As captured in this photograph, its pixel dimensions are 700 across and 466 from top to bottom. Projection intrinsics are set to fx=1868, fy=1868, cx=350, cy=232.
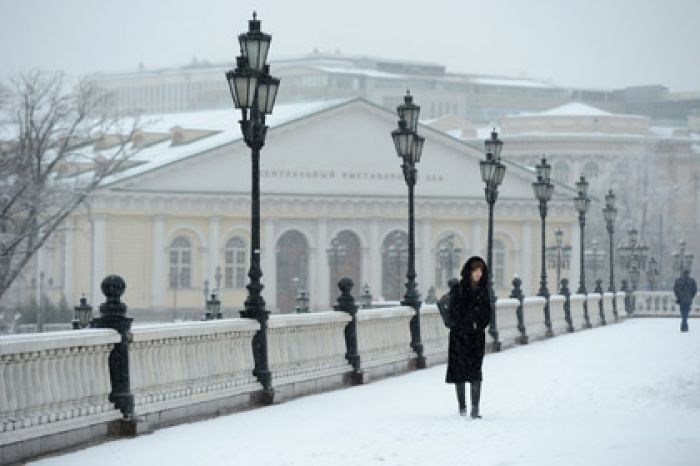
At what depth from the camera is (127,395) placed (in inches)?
688

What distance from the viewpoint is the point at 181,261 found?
92938mm

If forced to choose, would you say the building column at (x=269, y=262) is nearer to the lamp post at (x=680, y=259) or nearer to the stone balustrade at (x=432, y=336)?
the lamp post at (x=680, y=259)

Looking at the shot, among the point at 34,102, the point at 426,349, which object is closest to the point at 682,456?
the point at 426,349

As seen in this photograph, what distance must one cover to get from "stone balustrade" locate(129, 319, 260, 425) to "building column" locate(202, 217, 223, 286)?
71.2 metres

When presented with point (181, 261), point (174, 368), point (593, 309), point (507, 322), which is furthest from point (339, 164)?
point (174, 368)

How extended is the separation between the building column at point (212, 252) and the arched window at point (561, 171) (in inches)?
2148

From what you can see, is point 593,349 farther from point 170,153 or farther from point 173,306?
point 170,153

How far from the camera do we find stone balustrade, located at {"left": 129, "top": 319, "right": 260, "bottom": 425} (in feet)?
59.4

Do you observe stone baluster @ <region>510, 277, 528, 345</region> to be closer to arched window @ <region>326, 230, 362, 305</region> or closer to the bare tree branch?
the bare tree branch

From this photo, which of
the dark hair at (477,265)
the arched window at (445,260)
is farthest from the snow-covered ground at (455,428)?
the arched window at (445,260)

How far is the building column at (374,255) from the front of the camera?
98.4 m

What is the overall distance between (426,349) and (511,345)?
9.15 metres

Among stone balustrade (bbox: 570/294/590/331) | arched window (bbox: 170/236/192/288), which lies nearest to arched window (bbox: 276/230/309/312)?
arched window (bbox: 170/236/192/288)

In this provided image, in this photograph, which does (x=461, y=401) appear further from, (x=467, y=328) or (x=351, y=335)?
(x=351, y=335)
